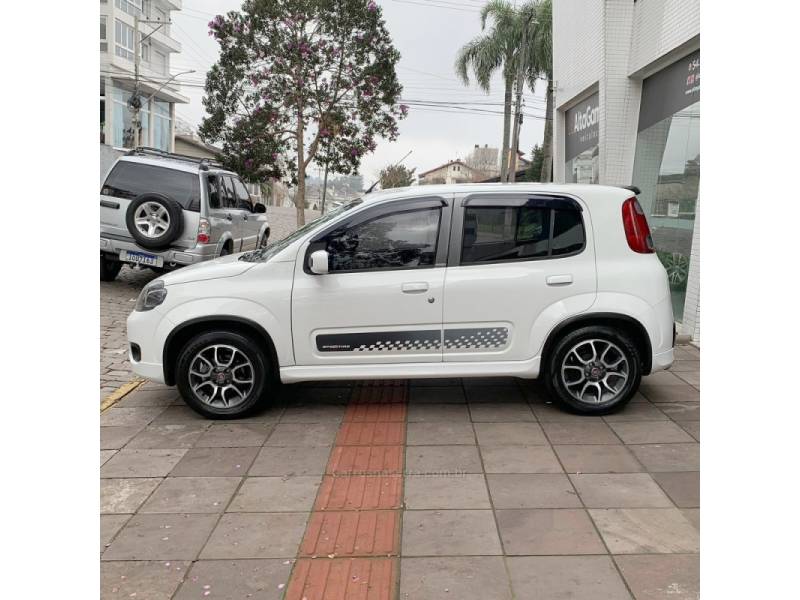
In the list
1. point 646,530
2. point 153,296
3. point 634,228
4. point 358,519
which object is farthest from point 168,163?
point 646,530

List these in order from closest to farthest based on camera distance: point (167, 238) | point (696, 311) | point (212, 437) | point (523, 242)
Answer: point (212, 437), point (523, 242), point (696, 311), point (167, 238)

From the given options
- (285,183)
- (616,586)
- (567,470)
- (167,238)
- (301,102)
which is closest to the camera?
(616,586)

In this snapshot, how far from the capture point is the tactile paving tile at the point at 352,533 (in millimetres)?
3734

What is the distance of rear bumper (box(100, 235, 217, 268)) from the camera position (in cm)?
1161

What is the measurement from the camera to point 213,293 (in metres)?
5.81

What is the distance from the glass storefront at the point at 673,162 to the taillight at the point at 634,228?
11.6 ft

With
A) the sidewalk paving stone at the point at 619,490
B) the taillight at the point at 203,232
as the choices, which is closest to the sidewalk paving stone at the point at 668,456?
the sidewalk paving stone at the point at 619,490

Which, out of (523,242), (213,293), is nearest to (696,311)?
(523,242)

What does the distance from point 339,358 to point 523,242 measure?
1614 mm

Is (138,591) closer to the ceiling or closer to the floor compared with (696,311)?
closer to the floor

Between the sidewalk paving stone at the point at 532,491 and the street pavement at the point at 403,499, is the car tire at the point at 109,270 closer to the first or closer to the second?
the street pavement at the point at 403,499

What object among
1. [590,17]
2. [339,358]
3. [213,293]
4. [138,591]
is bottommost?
[138,591]

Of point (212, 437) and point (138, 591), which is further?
point (212, 437)

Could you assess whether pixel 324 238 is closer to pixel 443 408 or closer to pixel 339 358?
pixel 339 358
